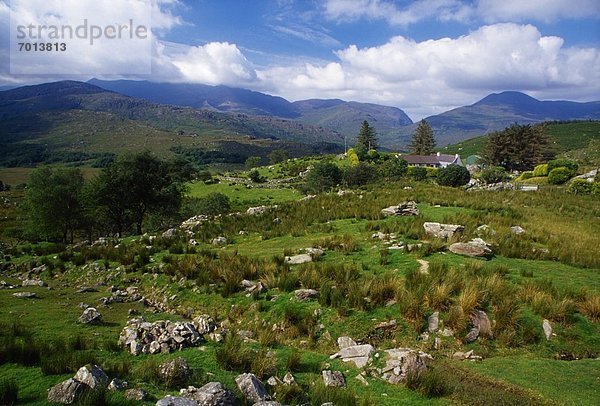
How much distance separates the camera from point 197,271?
12.5 meters

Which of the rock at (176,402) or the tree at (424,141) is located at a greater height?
the tree at (424,141)

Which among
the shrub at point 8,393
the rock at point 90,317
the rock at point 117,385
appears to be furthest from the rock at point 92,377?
the rock at point 90,317

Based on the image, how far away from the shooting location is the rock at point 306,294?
9.77 meters

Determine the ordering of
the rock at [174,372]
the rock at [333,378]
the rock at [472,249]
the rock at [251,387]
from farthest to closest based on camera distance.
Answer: the rock at [472,249]
the rock at [333,378]
the rock at [174,372]
the rock at [251,387]

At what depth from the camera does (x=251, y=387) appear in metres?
5.36

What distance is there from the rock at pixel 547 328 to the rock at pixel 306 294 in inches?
209

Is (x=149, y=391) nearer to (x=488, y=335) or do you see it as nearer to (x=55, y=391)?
(x=55, y=391)

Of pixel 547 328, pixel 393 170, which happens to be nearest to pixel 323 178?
pixel 393 170

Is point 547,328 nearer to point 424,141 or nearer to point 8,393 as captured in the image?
point 8,393

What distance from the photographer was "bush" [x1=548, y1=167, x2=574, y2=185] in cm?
4072

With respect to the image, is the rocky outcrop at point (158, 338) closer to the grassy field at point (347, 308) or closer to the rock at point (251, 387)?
the grassy field at point (347, 308)

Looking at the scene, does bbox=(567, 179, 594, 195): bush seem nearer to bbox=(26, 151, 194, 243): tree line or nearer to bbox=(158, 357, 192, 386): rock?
bbox=(26, 151, 194, 243): tree line

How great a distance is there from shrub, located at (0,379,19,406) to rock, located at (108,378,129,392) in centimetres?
108

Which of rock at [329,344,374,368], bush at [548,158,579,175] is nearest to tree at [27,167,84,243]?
rock at [329,344,374,368]
